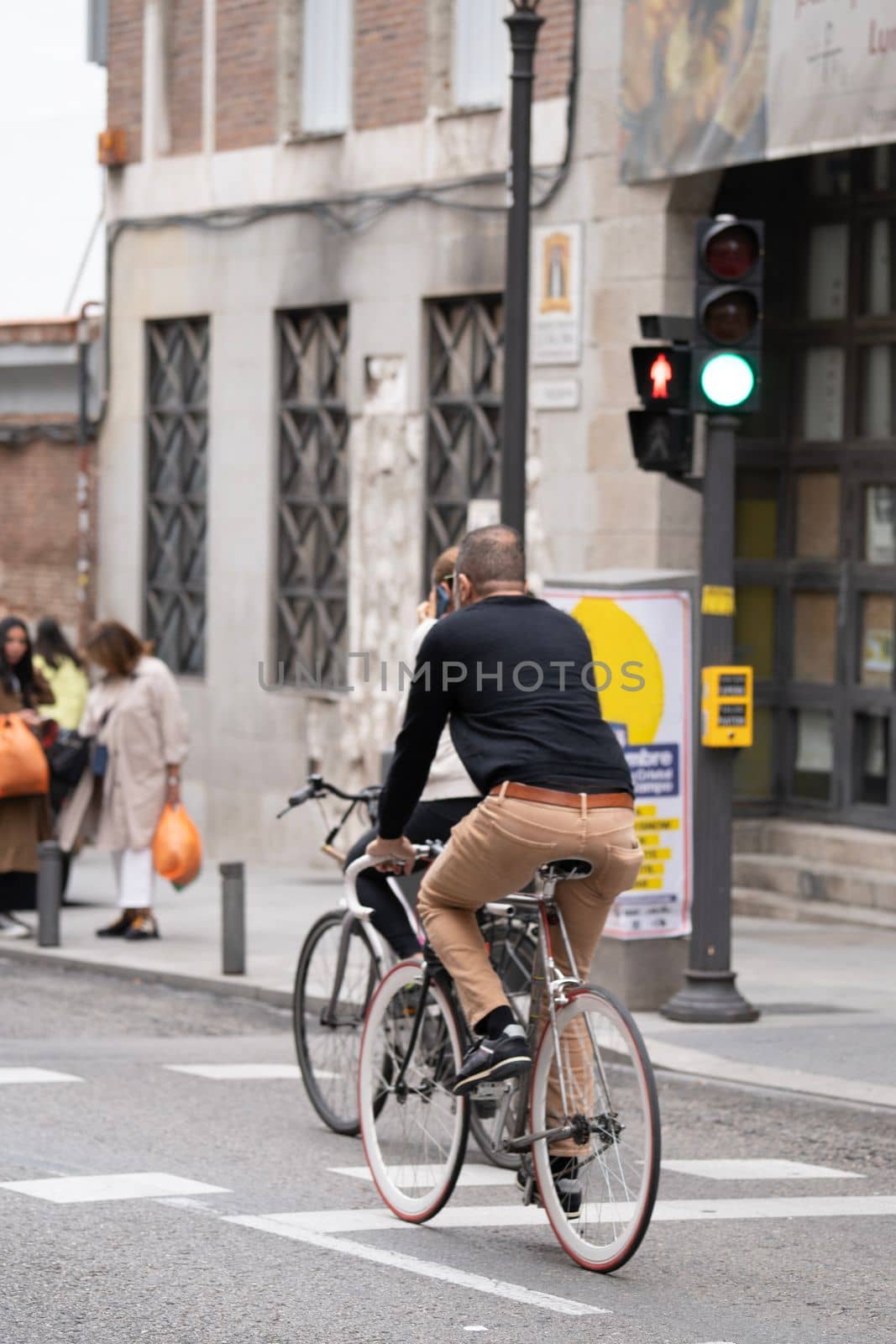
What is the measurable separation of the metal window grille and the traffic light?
20.4 ft

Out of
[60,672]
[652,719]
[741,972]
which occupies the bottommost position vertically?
[741,972]

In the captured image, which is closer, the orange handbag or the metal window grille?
the orange handbag

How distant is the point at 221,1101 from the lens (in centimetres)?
888

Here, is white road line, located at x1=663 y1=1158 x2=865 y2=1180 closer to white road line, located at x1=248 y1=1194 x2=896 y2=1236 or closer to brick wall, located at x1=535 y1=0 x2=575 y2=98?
white road line, located at x1=248 y1=1194 x2=896 y2=1236

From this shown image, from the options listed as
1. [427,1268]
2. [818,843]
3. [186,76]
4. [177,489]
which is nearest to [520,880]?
[427,1268]

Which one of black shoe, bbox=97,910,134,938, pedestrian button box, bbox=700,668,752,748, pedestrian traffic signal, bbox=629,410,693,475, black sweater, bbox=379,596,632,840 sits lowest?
black shoe, bbox=97,910,134,938

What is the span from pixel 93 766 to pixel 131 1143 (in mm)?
6143

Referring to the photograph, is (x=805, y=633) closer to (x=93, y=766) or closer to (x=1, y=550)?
(x=93, y=766)

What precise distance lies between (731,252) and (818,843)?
567 cm

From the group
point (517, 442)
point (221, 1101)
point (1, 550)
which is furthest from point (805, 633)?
point (1, 550)

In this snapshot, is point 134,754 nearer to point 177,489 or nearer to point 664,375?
point 664,375

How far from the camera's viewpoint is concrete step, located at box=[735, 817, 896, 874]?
48.2 ft

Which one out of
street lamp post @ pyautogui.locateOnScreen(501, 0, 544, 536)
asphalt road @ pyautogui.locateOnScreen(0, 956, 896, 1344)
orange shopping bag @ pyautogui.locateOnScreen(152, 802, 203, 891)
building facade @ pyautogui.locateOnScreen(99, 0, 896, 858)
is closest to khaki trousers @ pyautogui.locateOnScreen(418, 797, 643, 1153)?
asphalt road @ pyautogui.locateOnScreen(0, 956, 896, 1344)

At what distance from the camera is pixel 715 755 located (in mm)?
10586
